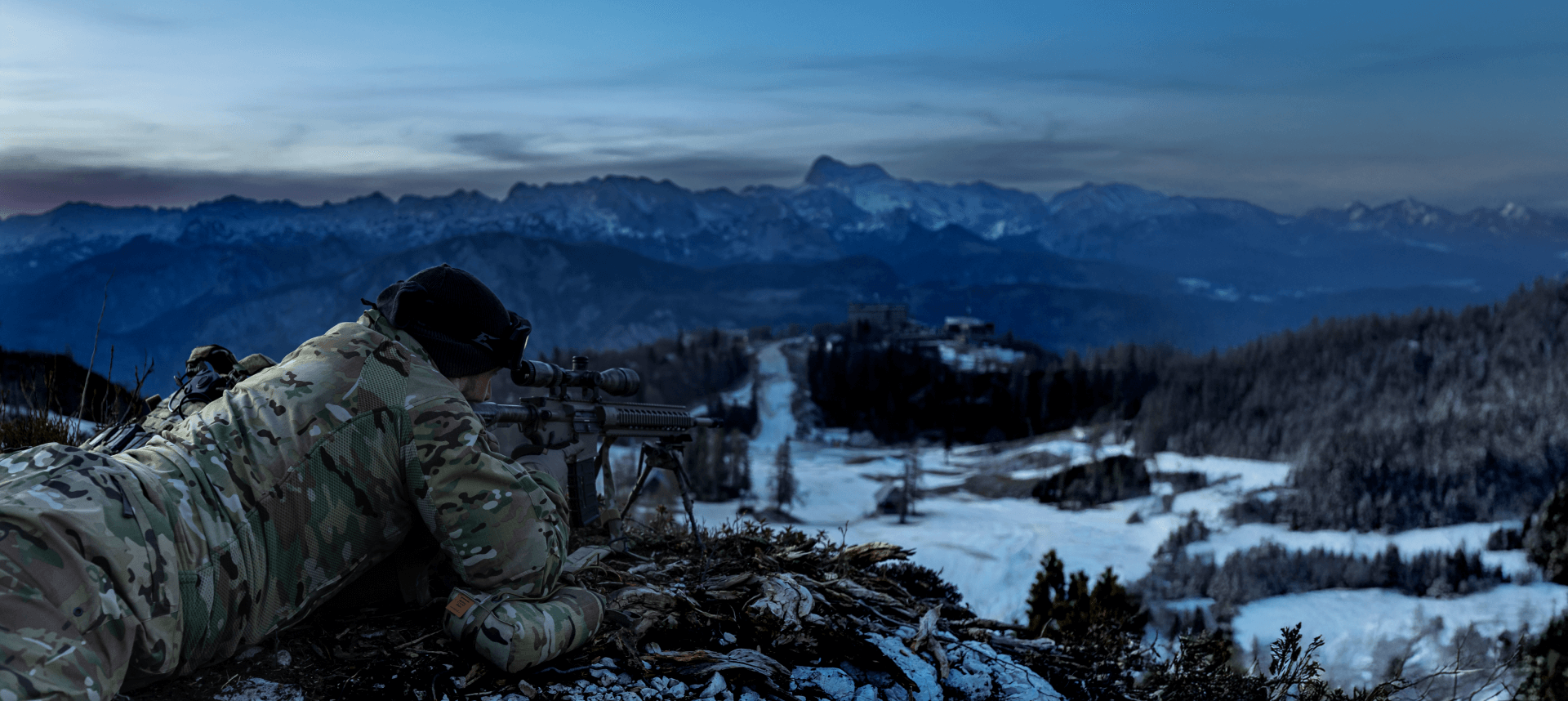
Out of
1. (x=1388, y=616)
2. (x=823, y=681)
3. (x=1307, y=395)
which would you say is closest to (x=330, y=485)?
(x=823, y=681)

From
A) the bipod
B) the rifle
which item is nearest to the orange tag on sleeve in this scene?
the rifle

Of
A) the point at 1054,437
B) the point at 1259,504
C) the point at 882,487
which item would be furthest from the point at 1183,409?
the point at 882,487

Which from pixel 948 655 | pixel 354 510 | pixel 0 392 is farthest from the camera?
pixel 0 392

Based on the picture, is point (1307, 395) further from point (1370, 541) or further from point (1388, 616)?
point (1388, 616)

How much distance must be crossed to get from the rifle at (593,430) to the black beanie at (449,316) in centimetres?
231

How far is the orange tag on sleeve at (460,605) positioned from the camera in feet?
15.6

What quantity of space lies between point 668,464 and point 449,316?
3603 millimetres

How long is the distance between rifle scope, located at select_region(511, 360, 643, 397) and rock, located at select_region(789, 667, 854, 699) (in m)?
2.78

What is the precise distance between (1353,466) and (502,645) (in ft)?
506

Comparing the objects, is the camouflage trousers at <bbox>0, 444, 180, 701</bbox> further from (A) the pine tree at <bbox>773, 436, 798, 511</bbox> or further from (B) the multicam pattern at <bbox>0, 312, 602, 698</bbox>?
(A) the pine tree at <bbox>773, 436, 798, 511</bbox>

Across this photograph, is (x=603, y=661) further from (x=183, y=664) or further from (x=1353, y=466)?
(x=1353, y=466)

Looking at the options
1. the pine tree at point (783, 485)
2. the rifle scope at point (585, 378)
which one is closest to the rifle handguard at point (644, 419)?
the rifle scope at point (585, 378)

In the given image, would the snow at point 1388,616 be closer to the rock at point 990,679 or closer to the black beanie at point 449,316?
the rock at point 990,679

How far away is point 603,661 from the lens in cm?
530
